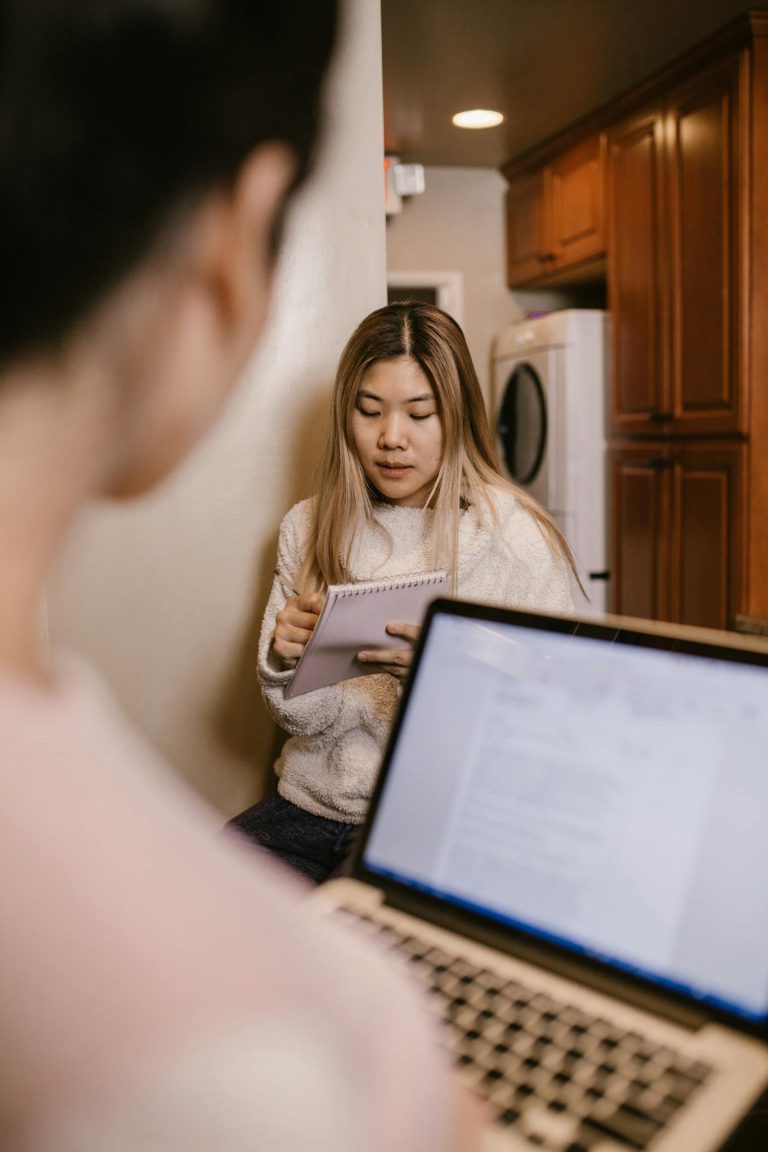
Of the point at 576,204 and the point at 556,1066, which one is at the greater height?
the point at 576,204

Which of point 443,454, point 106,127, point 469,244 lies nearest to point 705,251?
point 469,244

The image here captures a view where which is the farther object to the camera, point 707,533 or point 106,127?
point 707,533

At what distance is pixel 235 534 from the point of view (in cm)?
175

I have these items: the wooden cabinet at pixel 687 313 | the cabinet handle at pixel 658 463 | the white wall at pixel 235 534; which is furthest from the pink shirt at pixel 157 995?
the cabinet handle at pixel 658 463

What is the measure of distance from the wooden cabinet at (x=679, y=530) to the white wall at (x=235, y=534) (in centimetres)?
158

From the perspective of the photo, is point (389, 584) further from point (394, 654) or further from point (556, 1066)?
point (556, 1066)

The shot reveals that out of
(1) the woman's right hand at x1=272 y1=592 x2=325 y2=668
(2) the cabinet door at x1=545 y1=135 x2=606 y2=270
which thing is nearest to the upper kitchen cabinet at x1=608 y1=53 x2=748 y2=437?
(2) the cabinet door at x1=545 y1=135 x2=606 y2=270

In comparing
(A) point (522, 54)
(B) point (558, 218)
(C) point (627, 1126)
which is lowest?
(C) point (627, 1126)

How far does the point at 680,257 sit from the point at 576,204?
812 mm

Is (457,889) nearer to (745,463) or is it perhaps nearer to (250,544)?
(250,544)

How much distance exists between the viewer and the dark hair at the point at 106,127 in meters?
0.22

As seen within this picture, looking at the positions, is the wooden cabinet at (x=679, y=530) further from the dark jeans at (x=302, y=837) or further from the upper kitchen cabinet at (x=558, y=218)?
the dark jeans at (x=302, y=837)

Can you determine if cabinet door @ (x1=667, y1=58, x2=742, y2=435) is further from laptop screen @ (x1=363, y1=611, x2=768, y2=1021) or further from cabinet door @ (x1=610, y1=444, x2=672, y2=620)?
laptop screen @ (x1=363, y1=611, x2=768, y2=1021)

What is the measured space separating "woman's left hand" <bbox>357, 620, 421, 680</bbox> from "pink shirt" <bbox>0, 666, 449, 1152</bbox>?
1.02m
